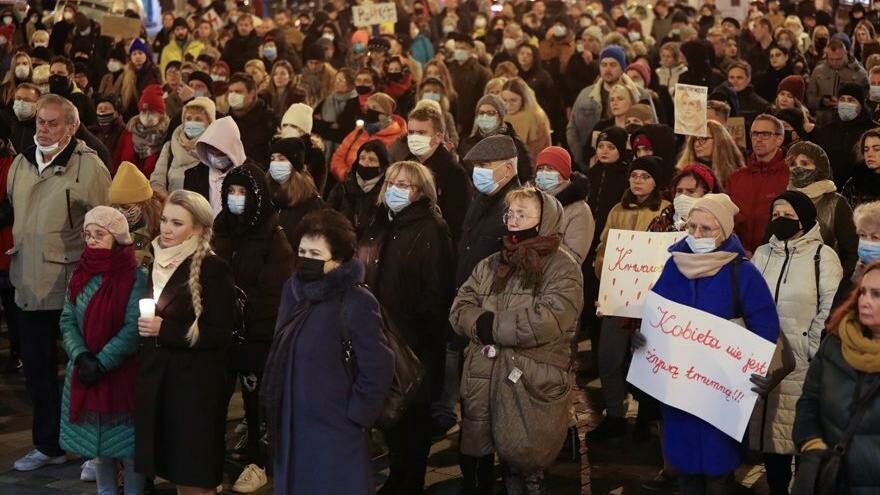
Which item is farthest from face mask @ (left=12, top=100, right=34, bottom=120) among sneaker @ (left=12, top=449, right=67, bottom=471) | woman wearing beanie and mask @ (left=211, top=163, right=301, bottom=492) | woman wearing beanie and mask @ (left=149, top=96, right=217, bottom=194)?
woman wearing beanie and mask @ (left=211, top=163, right=301, bottom=492)

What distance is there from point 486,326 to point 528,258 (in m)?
0.42

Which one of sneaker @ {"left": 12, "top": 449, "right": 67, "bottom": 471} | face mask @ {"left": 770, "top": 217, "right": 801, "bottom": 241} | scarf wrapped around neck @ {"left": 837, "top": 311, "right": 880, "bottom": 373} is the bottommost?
sneaker @ {"left": 12, "top": 449, "right": 67, "bottom": 471}

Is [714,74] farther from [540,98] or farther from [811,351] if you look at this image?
[811,351]

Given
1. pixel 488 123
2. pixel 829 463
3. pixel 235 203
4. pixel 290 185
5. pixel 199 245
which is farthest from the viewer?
pixel 488 123

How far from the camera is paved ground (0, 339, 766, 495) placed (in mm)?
8141

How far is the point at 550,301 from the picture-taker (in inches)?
277

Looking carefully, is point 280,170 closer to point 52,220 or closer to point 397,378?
point 52,220

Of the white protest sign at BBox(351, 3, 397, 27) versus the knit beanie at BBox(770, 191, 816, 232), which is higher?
the white protest sign at BBox(351, 3, 397, 27)

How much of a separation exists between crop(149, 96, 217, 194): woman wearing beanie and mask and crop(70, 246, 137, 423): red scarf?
285cm

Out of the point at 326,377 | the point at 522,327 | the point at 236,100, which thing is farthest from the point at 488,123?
the point at 326,377

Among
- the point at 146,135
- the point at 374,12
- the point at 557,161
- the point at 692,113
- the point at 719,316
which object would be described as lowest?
the point at 719,316

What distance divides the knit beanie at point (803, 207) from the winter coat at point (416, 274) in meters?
1.98

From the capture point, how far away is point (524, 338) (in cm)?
699

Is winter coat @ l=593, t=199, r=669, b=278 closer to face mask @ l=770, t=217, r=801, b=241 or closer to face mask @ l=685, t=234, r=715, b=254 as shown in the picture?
face mask @ l=770, t=217, r=801, b=241
